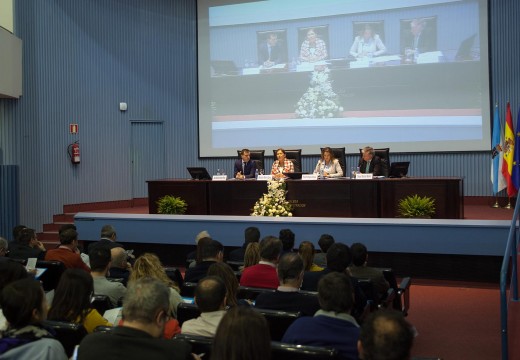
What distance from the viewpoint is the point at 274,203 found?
797 cm

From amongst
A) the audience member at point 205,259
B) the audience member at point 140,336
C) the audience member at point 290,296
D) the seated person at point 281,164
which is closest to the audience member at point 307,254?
the audience member at point 205,259

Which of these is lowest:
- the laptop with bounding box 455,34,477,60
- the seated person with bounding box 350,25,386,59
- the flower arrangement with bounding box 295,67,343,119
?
the flower arrangement with bounding box 295,67,343,119

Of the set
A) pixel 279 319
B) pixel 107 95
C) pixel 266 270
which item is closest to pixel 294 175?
pixel 266 270

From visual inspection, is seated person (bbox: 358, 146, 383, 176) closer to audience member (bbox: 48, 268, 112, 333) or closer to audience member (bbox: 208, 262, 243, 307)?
audience member (bbox: 208, 262, 243, 307)

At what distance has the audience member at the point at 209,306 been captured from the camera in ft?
8.38

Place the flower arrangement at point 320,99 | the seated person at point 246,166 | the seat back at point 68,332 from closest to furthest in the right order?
1. the seat back at point 68,332
2. the seated person at point 246,166
3. the flower arrangement at point 320,99

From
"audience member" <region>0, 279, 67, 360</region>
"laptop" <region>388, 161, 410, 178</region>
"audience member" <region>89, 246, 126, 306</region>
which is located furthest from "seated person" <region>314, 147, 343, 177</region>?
"audience member" <region>0, 279, 67, 360</region>

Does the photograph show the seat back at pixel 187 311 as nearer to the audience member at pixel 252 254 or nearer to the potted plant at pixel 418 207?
the audience member at pixel 252 254

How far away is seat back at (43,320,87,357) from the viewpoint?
8.21 ft

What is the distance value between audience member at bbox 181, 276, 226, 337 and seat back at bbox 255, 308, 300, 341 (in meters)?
0.31

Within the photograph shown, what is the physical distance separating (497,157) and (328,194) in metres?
3.74

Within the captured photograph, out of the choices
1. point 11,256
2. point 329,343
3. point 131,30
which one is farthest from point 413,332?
point 131,30

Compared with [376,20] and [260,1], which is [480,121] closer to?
[376,20]

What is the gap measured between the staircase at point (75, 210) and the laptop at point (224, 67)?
10.5 feet
